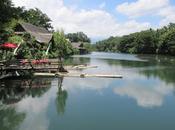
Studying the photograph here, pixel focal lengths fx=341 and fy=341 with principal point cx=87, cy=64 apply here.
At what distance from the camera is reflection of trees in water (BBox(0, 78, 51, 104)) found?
20706 mm

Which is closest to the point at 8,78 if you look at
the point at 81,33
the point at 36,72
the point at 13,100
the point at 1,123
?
the point at 36,72

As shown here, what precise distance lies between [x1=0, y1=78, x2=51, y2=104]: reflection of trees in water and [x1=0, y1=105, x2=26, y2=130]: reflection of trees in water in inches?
79.9

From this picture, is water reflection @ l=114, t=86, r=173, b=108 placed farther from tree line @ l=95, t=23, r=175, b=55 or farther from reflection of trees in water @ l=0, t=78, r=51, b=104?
tree line @ l=95, t=23, r=175, b=55

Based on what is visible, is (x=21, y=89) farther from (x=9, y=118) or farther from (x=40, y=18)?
(x=40, y=18)

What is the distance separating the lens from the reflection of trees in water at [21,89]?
20.7 m

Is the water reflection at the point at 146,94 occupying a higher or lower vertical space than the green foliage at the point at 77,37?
lower

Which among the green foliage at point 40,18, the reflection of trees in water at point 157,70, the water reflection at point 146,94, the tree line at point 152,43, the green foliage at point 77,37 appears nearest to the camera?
the water reflection at point 146,94

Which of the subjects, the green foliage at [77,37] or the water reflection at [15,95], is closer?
the water reflection at [15,95]

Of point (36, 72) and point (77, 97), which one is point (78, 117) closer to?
point (77, 97)

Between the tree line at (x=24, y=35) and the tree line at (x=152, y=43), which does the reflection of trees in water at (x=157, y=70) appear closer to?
the tree line at (x=24, y=35)

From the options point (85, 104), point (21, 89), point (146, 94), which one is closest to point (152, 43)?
point (146, 94)

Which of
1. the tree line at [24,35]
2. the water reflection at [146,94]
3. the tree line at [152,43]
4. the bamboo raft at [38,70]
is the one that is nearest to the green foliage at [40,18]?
the tree line at [24,35]

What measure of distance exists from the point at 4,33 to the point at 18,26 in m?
16.9

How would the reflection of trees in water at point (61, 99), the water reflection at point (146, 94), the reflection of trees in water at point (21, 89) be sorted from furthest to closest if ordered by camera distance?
1. the reflection of trees in water at point (21, 89)
2. the water reflection at point (146, 94)
3. the reflection of trees in water at point (61, 99)
